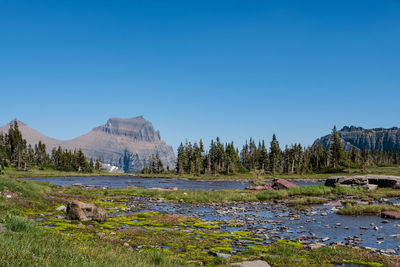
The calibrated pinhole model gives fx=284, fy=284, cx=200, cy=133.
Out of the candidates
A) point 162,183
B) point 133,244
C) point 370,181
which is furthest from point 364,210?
point 162,183

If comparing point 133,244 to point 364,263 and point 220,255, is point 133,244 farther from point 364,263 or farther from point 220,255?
point 364,263

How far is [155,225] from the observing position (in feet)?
65.4

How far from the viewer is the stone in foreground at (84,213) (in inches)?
781

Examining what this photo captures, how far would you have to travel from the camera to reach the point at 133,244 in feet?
46.2

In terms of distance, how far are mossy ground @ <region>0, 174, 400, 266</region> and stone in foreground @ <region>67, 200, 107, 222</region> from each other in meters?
0.99

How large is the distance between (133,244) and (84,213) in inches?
312

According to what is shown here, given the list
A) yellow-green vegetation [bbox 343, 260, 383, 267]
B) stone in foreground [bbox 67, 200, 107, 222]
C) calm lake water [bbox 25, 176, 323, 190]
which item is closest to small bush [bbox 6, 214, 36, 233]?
stone in foreground [bbox 67, 200, 107, 222]

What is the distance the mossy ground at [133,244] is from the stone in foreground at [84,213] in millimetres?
991

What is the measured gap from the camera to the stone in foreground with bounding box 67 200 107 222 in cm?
1983

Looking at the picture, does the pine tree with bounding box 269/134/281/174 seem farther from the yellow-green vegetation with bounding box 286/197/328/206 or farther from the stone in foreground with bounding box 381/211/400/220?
the stone in foreground with bounding box 381/211/400/220

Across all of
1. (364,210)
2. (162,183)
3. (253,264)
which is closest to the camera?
(253,264)

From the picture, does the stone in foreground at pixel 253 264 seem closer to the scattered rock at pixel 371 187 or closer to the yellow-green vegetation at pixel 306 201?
the yellow-green vegetation at pixel 306 201

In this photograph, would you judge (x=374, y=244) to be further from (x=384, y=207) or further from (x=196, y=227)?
(x=384, y=207)

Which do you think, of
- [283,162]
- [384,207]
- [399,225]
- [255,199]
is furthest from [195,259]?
[283,162]
